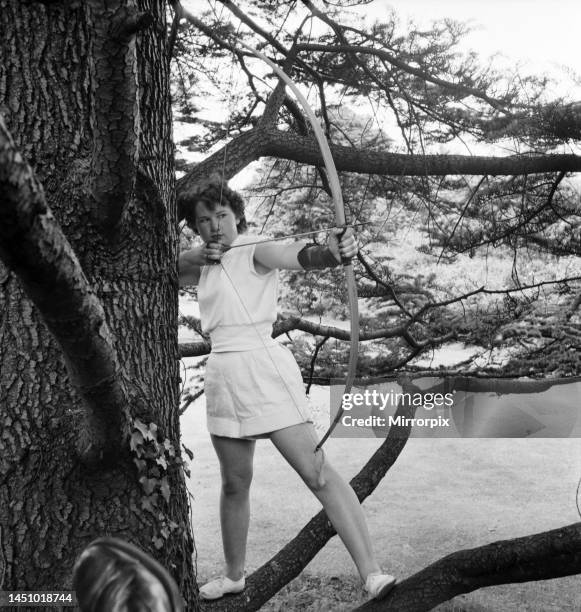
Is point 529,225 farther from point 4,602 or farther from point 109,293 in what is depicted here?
point 4,602

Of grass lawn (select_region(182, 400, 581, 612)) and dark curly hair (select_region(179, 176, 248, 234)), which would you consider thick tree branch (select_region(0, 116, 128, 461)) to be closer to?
dark curly hair (select_region(179, 176, 248, 234))

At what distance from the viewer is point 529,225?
2852mm

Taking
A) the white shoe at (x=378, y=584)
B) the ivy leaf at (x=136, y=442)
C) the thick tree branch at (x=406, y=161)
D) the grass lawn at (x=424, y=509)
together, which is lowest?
the grass lawn at (x=424, y=509)

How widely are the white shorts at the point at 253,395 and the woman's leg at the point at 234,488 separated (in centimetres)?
4

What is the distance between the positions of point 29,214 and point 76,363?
0.31 m

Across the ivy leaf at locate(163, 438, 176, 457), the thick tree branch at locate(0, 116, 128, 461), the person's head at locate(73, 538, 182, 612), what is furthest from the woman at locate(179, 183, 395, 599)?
the person's head at locate(73, 538, 182, 612)

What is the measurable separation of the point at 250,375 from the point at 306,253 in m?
0.32

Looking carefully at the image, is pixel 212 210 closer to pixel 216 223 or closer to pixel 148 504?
pixel 216 223

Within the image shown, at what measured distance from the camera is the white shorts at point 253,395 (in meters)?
1.60

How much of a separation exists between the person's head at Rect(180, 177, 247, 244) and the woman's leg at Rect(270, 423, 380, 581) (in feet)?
1.48

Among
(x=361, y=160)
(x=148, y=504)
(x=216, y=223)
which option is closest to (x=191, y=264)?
(x=216, y=223)

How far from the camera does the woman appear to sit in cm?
160

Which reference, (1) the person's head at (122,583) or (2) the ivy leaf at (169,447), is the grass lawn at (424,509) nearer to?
(2) the ivy leaf at (169,447)

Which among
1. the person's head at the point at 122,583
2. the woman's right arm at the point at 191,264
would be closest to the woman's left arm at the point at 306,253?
the woman's right arm at the point at 191,264
